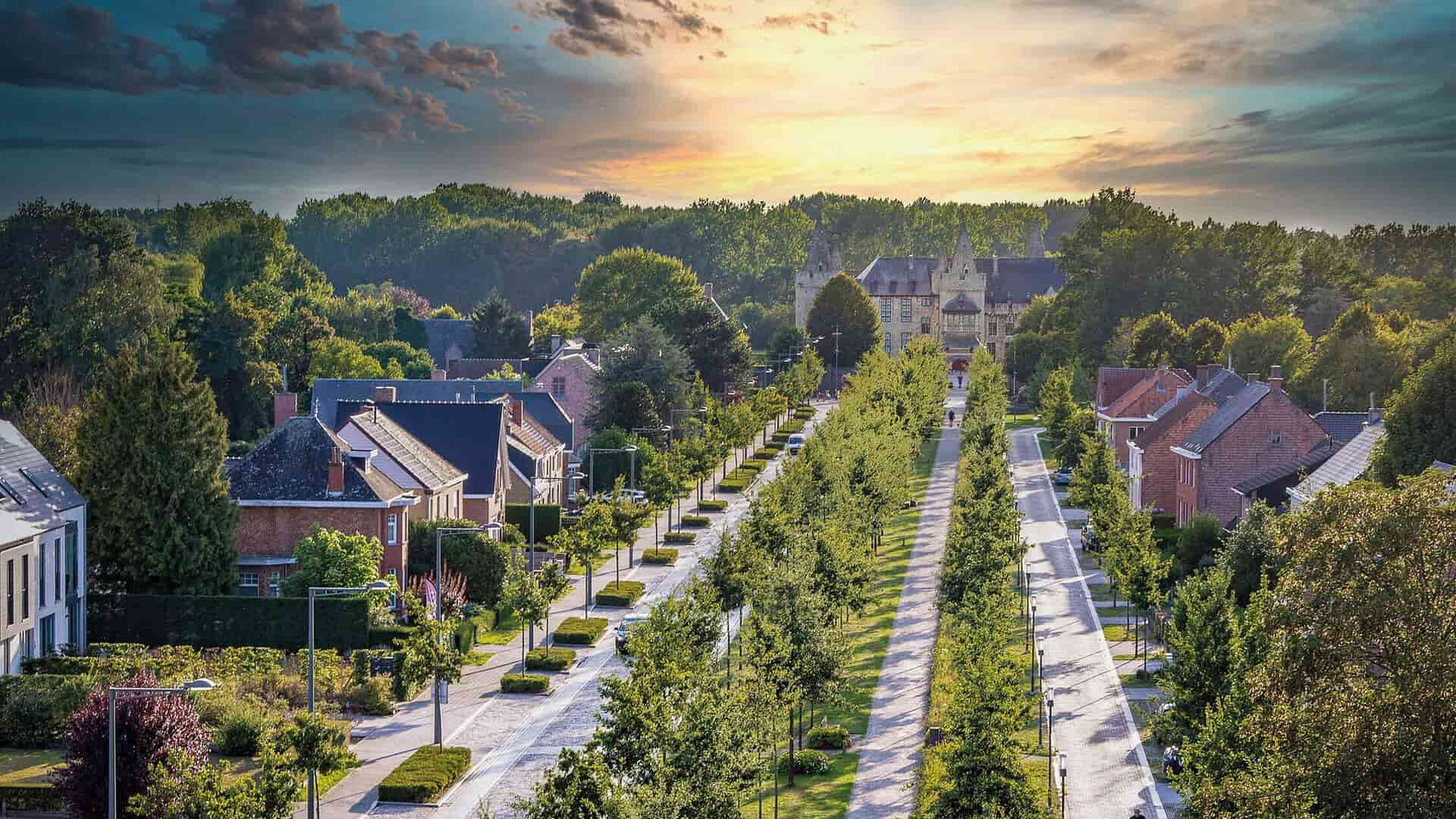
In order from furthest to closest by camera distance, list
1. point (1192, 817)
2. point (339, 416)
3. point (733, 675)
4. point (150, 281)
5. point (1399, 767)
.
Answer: point (150, 281), point (339, 416), point (733, 675), point (1192, 817), point (1399, 767)

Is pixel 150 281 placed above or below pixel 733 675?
above

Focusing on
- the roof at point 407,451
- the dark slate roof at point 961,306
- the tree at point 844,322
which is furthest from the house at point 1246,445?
the dark slate roof at point 961,306

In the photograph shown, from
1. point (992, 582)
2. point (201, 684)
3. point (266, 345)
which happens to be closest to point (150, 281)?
point (266, 345)

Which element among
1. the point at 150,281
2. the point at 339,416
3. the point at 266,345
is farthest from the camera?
the point at 266,345

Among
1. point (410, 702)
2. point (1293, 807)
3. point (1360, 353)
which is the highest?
point (1360, 353)

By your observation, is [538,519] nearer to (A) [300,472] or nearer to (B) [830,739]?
(A) [300,472]

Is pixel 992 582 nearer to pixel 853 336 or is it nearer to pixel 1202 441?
pixel 1202 441
